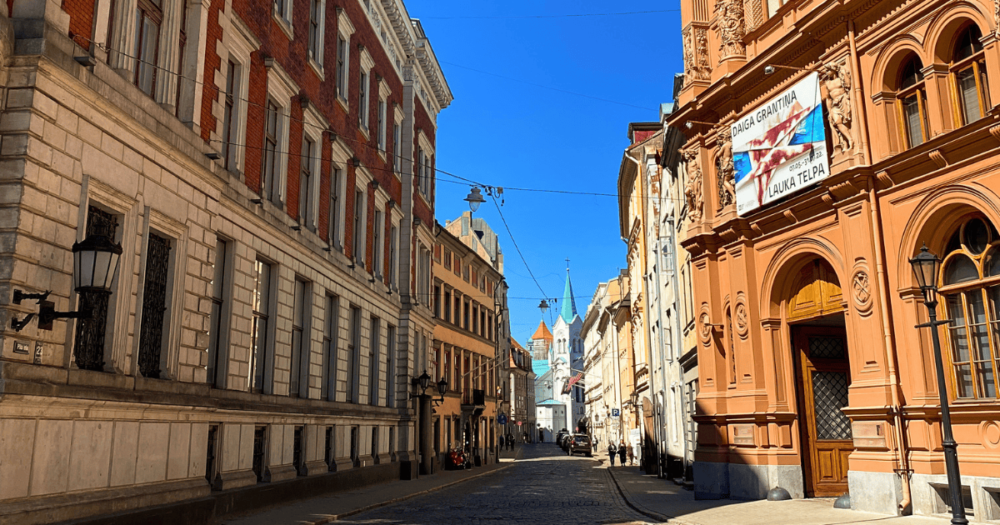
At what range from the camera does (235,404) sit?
16.0 metres

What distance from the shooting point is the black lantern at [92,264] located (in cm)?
935

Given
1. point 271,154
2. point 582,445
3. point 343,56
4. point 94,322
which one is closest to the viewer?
point 94,322

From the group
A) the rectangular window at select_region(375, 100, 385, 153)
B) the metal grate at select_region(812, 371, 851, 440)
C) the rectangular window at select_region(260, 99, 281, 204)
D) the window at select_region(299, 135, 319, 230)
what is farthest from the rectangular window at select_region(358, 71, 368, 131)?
the metal grate at select_region(812, 371, 851, 440)

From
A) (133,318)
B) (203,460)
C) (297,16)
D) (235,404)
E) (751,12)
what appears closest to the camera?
(133,318)

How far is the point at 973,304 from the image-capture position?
12875mm

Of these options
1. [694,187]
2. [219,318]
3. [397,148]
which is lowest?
[219,318]

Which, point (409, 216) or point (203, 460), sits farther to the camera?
point (409, 216)

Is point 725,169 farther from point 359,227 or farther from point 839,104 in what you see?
point 359,227

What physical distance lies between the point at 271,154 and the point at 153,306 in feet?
23.3

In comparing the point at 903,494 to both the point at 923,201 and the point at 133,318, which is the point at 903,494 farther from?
the point at 133,318

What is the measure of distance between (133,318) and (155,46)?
4753 mm

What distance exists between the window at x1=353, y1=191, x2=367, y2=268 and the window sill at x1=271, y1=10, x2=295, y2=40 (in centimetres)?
701

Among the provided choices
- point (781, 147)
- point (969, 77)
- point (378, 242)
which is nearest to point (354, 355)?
point (378, 242)

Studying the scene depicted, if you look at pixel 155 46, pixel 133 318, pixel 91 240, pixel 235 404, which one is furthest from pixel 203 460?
pixel 155 46
